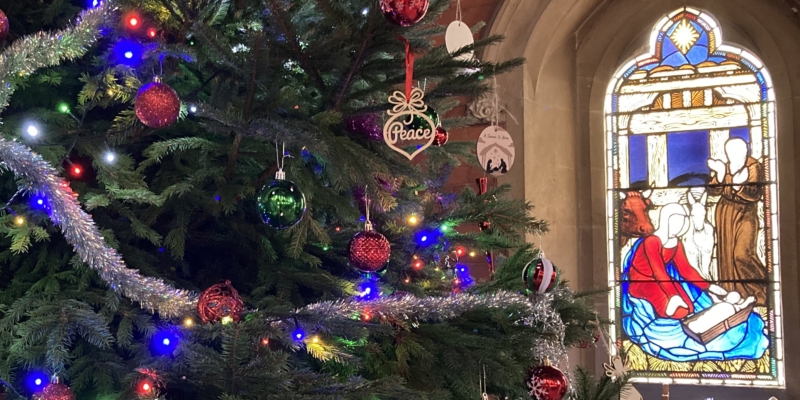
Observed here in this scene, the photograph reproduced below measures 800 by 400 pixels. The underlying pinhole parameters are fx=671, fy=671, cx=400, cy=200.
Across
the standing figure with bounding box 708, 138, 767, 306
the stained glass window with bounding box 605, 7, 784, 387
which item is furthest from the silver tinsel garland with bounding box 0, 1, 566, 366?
the standing figure with bounding box 708, 138, 767, 306

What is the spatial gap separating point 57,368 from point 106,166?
0.31 m

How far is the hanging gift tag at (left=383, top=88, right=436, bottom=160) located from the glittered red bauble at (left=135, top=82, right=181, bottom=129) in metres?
0.30

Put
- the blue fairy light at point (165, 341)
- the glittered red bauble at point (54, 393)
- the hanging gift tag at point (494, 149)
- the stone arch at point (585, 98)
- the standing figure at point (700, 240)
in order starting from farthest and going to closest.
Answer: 1. the standing figure at point (700, 240)
2. the stone arch at point (585, 98)
3. the hanging gift tag at point (494, 149)
4. the blue fairy light at point (165, 341)
5. the glittered red bauble at point (54, 393)

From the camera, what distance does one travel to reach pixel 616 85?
3.12 m

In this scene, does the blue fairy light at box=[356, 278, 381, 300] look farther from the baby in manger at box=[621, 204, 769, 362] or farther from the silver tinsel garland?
the baby in manger at box=[621, 204, 769, 362]

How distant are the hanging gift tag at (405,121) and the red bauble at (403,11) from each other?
0.44 ft

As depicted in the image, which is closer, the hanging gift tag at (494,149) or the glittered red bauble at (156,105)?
the glittered red bauble at (156,105)

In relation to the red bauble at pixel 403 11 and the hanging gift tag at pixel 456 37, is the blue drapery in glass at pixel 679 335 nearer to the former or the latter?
the hanging gift tag at pixel 456 37

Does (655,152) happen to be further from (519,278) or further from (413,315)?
(413,315)

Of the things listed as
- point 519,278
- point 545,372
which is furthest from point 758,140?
point 545,372

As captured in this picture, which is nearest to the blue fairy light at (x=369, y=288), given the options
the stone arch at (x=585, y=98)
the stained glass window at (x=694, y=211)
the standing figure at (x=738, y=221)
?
the stone arch at (x=585, y=98)

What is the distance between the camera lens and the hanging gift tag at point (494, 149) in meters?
1.51

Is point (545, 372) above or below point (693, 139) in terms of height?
below

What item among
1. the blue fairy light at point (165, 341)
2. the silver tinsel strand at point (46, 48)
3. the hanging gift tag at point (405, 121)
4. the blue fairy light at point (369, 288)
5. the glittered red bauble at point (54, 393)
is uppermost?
the silver tinsel strand at point (46, 48)
